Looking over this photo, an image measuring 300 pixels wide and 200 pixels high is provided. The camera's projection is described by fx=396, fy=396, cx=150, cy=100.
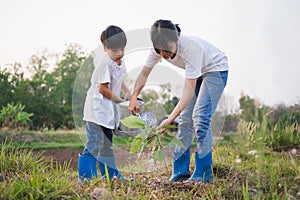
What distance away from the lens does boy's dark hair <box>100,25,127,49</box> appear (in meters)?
2.67

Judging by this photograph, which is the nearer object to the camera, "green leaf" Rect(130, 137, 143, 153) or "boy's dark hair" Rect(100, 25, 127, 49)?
"green leaf" Rect(130, 137, 143, 153)

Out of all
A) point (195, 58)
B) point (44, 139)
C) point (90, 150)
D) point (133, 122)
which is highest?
point (195, 58)

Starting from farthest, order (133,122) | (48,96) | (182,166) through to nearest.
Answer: (48,96) < (182,166) < (133,122)

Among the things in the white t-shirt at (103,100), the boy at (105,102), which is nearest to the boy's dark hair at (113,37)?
the boy at (105,102)

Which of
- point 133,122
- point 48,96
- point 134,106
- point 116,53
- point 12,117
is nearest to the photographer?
point 133,122

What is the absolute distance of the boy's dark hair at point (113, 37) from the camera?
267 cm

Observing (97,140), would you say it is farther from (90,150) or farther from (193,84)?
(193,84)

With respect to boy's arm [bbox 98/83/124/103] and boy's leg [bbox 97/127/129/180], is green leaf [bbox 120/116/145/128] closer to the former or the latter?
boy's arm [bbox 98/83/124/103]

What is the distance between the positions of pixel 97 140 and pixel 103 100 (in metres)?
0.33

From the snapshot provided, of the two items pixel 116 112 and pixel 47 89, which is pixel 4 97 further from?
pixel 116 112

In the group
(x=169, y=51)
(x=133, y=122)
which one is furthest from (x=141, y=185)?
(x=169, y=51)

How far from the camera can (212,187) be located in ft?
7.77

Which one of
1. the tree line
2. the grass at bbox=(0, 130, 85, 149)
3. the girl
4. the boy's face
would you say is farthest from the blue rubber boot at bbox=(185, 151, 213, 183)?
the tree line

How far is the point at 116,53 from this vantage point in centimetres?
271
